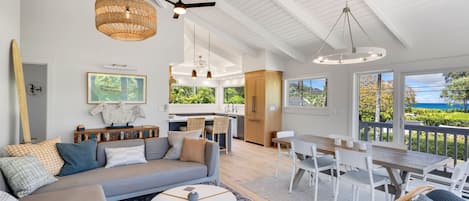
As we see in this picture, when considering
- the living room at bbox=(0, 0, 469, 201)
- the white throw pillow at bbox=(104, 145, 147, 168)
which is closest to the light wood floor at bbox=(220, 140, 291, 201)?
the living room at bbox=(0, 0, 469, 201)

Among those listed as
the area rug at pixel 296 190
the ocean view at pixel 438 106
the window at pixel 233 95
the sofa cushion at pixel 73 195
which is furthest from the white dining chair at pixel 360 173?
the window at pixel 233 95

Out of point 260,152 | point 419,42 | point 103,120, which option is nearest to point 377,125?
point 419,42

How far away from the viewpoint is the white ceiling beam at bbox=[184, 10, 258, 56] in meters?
6.04

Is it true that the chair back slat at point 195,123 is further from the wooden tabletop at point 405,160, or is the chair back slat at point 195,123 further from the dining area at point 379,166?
the wooden tabletop at point 405,160

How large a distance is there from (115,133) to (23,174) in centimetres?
239

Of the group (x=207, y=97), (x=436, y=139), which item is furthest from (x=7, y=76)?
(x=207, y=97)

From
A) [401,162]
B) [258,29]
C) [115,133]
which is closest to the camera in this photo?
[401,162]

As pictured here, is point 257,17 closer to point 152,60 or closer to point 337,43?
point 337,43

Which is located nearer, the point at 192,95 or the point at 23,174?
the point at 23,174

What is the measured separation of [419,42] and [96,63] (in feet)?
19.0

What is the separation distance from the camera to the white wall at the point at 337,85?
4.05 meters

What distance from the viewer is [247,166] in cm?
477

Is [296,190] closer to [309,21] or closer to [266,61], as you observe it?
[309,21]

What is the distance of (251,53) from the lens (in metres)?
6.82
